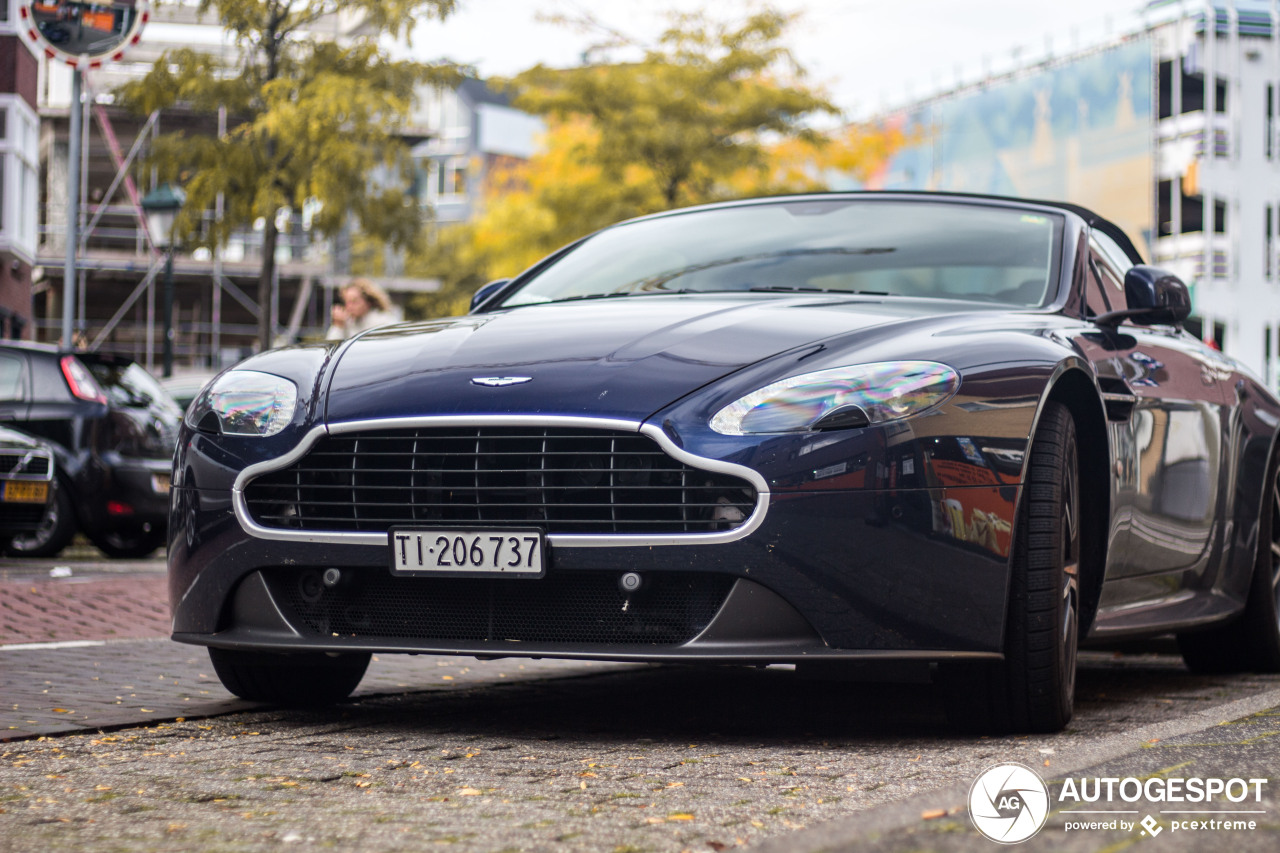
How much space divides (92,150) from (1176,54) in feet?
78.1

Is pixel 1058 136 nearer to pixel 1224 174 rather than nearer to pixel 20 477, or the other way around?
pixel 1224 174

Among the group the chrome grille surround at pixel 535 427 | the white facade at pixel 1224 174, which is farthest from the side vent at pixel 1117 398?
the white facade at pixel 1224 174

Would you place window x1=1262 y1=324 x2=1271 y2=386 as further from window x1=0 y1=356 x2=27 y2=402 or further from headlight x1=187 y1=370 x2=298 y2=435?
headlight x1=187 y1=370 x2=298 y2=435

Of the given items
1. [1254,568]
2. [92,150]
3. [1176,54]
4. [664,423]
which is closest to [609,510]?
Answer: [664,423]

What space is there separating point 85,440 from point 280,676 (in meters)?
7.47

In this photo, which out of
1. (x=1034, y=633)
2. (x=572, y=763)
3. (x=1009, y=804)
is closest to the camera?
(x=1009, y=804)

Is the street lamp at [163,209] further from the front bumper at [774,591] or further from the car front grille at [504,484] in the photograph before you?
the front bumper at [774,591]

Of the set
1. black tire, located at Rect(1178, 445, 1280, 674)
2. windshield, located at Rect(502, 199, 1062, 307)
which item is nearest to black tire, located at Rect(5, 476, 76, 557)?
windshield, located at Rect(502, 199, 1062, 307)

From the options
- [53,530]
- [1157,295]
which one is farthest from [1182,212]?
[1157,295]

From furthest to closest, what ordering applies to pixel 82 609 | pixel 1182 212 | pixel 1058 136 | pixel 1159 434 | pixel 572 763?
pixel 1058 136 < pixel 1182 212 < pixel 82 609 < pixel 1159 434 < pixel 572 763

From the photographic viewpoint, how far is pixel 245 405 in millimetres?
4109

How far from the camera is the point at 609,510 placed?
3.65 metres

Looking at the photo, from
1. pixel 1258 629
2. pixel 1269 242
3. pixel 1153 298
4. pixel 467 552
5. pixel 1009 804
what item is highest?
pixel 1269 242

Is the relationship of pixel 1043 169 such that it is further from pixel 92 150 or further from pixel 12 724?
pixel 12 724
